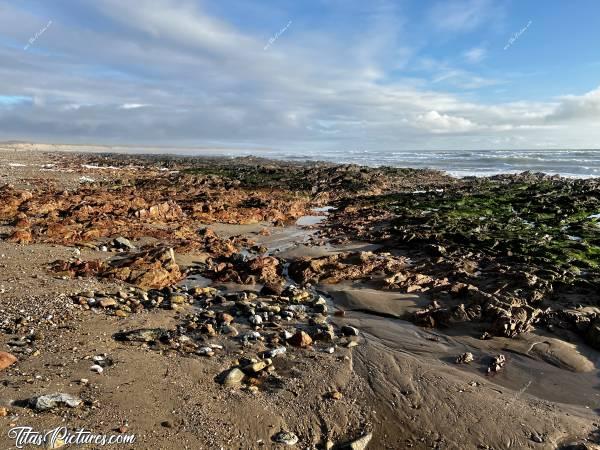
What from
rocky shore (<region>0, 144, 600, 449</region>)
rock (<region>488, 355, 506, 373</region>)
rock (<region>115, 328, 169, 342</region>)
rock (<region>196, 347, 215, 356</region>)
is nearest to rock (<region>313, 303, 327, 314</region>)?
rocky shore (<region>0, 144, 600, 449</region>)

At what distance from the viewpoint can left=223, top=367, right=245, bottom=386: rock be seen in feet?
18.8

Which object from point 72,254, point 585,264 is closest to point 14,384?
point 72,254

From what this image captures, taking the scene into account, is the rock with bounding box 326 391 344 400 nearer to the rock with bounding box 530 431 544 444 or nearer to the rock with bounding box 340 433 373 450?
the rock with bounding box 340 433 373 450

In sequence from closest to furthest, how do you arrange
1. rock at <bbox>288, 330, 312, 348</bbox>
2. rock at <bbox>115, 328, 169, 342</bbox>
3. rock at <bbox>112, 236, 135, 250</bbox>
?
rock at <bbox>115, 328, 169, 342</bbox> → rock at <bbox>288, 330, 312, 348</bbox> → rock at <bbox>112, 236, 135, 250</bbox>

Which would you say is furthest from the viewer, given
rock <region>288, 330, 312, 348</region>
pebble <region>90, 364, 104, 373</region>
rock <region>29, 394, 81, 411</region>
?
rock <region>288, 330, 312, 348</region>

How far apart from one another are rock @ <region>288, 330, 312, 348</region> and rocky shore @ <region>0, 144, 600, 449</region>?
2.0 inches

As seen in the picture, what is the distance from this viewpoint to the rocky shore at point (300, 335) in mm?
5039

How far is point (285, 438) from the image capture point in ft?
15.9

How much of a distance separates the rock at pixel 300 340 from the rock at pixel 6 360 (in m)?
Answer: 3.95

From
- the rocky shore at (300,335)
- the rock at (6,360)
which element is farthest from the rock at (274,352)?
the rock at (6,360)

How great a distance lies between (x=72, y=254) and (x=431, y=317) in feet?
29.9

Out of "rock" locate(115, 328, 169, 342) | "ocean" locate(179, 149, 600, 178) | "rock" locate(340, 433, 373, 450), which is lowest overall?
"rock" locate(340, 433, 373, 450)

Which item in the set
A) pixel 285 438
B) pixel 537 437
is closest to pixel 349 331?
pixel 285 438

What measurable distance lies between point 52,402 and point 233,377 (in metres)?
2.18
